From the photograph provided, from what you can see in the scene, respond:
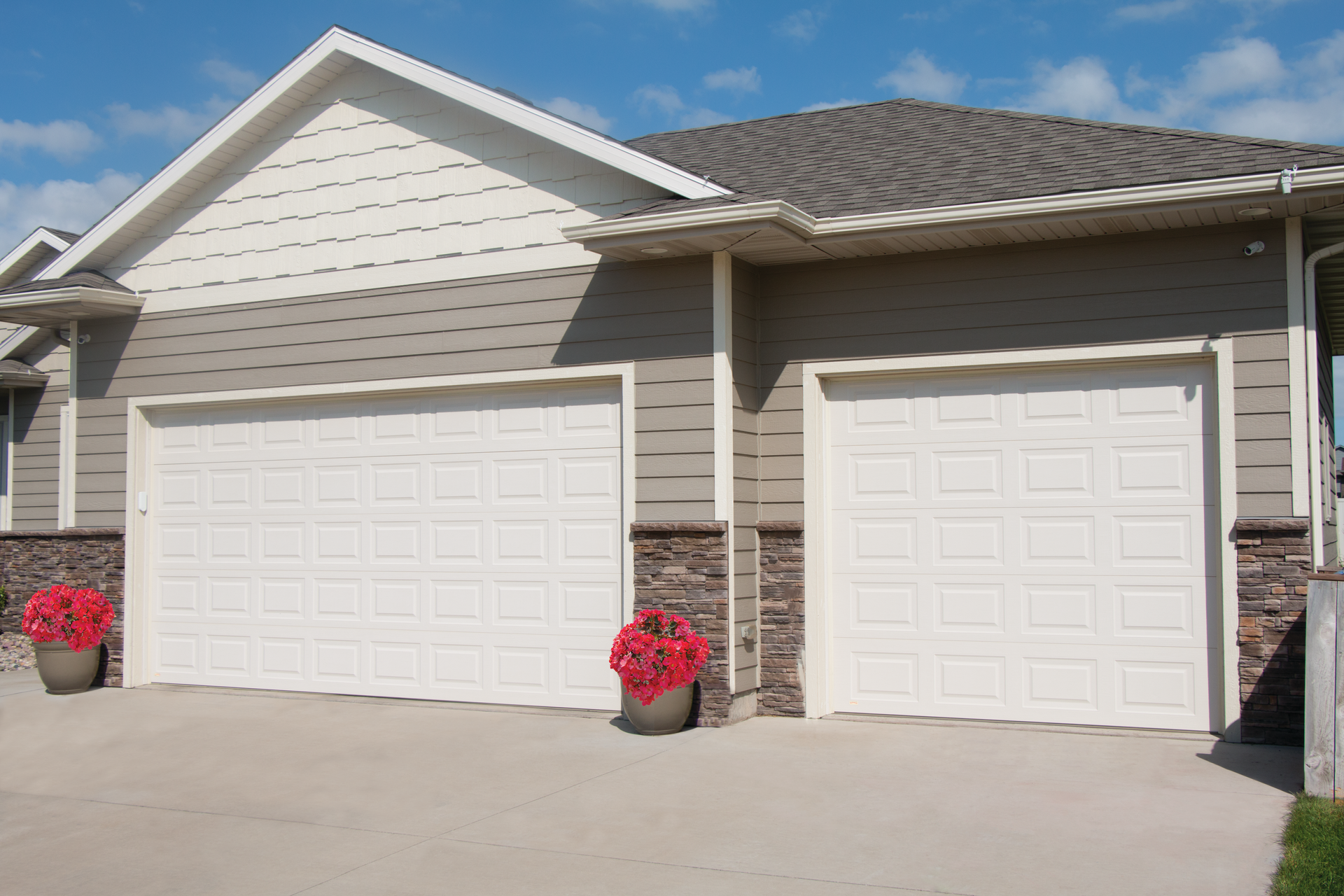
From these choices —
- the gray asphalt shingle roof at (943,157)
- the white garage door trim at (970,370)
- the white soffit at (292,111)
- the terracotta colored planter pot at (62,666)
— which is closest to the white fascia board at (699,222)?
the gray asphalt shingle roof at (943,157)

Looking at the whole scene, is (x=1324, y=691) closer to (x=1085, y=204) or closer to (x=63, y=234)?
(x=1085, y=204)

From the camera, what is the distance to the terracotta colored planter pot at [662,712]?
7.67 metres

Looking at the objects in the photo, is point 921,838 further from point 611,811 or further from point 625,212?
point 625,212

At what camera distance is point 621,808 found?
19.1ft

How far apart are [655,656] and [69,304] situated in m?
6.68

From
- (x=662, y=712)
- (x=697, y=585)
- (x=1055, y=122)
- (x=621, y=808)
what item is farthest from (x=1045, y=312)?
(x=621, y=808)

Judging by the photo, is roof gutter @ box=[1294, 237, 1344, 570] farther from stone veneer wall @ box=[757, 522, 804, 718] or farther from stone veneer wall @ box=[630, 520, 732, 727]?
stone veneer wall @ box=[630, 520, 732, 727]

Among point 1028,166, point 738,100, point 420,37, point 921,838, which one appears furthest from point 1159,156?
point 738,100

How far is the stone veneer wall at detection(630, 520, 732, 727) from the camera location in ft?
26.2

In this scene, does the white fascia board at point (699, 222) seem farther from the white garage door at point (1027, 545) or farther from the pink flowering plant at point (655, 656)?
the pink flowering plant at point (655, 656)

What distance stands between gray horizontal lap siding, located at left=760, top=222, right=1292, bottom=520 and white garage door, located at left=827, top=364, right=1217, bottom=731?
279 millimetres

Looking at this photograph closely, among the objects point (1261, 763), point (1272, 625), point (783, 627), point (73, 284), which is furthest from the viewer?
point (73, 284)

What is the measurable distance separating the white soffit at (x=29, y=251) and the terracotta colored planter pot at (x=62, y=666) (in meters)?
5.56

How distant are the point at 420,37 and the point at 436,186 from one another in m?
1.66
